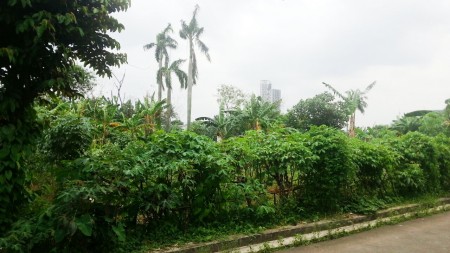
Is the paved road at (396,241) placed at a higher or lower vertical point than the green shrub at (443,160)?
lower

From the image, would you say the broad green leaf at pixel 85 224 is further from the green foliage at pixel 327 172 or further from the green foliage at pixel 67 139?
the green foliage at pixel 327 172

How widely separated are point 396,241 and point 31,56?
564cm

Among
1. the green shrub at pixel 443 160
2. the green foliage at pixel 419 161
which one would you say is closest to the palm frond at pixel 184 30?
the green shrub at pixel 443 160

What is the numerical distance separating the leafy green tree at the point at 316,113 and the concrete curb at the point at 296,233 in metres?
12.3

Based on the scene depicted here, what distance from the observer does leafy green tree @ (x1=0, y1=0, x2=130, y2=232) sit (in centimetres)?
357

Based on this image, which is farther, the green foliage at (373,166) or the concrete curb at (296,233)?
the green foliage at (373,166)

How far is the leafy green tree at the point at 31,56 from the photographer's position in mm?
3574

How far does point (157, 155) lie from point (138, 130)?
5.25m

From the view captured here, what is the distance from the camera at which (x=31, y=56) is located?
366 cm

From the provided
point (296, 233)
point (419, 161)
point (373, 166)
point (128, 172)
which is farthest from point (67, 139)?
point (419, 161)

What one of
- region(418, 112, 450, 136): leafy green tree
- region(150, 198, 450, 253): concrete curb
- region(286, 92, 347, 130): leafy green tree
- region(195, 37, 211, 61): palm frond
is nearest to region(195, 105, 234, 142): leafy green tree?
region(286, 92, 347, 130): leafy green tree

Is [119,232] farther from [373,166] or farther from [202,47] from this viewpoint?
[202,47]

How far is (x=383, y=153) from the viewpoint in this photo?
7.35m

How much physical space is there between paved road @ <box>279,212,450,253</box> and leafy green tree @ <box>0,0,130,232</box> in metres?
3.53
